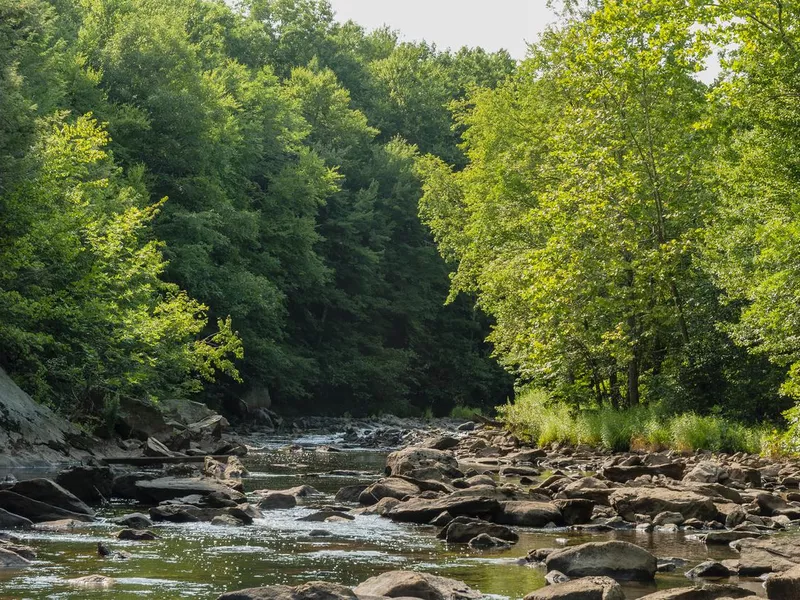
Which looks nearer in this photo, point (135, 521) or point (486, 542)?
point (486, 542)

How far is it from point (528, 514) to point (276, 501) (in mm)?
4060

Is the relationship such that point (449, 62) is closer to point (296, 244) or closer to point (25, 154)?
point (296, 244)

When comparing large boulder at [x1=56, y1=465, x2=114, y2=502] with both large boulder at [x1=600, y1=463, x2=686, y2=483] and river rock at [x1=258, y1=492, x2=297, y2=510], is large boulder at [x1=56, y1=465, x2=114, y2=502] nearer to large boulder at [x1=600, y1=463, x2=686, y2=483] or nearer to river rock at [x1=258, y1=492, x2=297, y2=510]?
river rock at [x1=258, y1=492, x2=297, y2=510]

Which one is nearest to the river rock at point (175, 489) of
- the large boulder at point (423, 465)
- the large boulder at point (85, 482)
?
the large boulder at point (85, 482)

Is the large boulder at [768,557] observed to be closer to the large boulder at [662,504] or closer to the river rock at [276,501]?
the large boulder at [662,504]

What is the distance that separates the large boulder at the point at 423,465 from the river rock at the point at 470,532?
6.24 metres

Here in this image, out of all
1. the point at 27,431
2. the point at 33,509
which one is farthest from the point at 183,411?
the point at 33,509

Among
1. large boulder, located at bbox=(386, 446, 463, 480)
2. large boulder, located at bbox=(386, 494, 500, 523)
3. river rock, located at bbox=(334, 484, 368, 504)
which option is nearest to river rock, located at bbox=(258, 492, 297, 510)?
river rock, located at bbox=(334, 484, 368, 504)

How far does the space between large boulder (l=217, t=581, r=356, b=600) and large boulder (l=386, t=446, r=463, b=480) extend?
431 inches

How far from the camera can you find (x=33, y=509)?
50.2ft

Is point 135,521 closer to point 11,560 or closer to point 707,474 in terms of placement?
point 11,560

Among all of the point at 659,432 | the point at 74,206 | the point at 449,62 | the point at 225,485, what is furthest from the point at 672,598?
the point at 449,62

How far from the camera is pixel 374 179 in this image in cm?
6650

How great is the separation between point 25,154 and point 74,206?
282 cm
